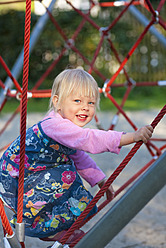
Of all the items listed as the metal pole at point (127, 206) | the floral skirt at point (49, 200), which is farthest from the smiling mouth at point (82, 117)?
the metal pole at point (127, 206)

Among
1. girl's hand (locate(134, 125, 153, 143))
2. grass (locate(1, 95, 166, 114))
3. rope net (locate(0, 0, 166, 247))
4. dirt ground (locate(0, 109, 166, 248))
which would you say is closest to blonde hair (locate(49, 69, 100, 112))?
rope net (locate(0, 0, 166, 247))

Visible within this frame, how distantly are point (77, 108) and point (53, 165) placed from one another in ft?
0.56

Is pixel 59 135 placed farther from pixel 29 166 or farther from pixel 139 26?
pixel 139 26

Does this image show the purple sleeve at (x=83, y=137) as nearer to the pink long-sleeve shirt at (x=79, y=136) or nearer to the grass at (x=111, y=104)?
the pink long-sleeve shirt at (x=79, y=136)

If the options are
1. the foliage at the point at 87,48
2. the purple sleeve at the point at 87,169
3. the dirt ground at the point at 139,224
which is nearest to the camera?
the purple sleeve at the point at 87,169

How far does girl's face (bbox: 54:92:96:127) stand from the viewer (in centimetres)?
119

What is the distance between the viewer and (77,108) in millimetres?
1189

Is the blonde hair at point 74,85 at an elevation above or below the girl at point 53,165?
above

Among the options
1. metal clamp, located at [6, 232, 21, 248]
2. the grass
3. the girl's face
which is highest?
the grass

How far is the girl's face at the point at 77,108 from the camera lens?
1.19 metres

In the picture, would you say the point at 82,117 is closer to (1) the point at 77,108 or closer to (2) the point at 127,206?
(1) the point at 77,108

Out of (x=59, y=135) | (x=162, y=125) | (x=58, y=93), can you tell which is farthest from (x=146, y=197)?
(x=162, y=125)

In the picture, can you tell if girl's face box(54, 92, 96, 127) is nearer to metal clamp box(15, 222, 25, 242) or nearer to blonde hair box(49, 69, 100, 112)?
blonde hair box(49, 69, 100, 112)

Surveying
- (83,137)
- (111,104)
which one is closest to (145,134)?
(83,137)
